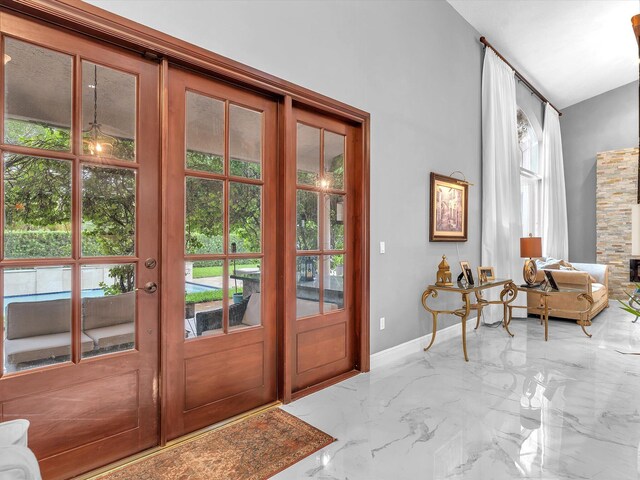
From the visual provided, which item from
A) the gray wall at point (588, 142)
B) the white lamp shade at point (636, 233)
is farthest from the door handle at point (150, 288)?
the gray wall at point (588, 142)

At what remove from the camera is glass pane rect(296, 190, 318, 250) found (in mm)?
2768

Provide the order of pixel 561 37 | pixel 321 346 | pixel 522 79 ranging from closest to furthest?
pixel 321 346 < pixel 561 37 < pixel 522 79

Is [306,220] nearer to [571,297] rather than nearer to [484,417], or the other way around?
[484,417]

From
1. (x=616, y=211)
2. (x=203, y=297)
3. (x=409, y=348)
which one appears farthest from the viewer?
(x=616, y=211)

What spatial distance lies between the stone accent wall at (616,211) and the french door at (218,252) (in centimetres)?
766

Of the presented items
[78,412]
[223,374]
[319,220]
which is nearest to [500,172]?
[319,220]

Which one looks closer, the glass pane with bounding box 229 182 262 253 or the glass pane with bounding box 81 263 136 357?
the glass pane with bounding box 81 263 136 357

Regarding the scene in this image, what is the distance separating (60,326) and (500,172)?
515 centimetres

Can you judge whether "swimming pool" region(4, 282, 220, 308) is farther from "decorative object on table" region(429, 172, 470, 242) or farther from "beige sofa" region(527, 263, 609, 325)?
"beige sofa" region(527, 263, 609, 325)

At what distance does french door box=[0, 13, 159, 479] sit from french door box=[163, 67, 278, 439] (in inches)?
4.5

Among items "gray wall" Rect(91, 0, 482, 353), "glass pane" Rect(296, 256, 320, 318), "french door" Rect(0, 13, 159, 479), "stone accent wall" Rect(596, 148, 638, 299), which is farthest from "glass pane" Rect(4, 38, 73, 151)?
"stone accent wall" Rect(596, 148, 638, 299)

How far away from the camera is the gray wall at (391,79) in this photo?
7.58 ft

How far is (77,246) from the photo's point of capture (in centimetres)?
179

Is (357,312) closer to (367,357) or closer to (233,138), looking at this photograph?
(367,357)
